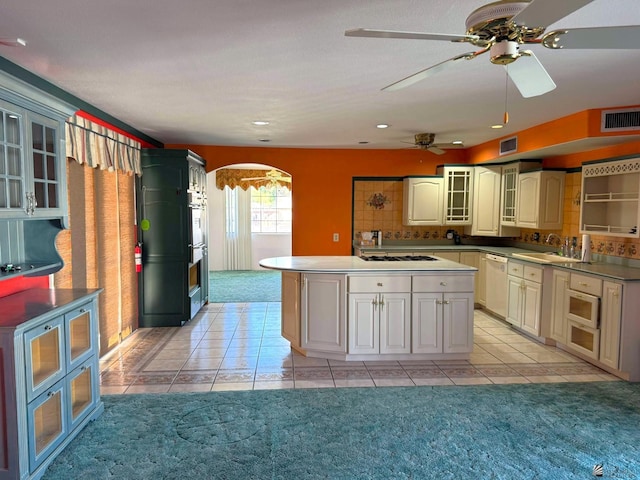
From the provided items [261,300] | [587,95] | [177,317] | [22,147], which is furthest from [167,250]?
[587,95]

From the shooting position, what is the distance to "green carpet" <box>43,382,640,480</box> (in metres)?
2.29

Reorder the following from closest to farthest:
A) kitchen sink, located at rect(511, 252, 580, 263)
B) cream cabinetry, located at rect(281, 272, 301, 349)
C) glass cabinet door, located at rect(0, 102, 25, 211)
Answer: glass cabinet door, located at rect(0, 102, 25, 211) < cream cabinetry, located at rect(281, 272, 301, 349) < kitchen sink, located at rect(511, 252, 580, 263)

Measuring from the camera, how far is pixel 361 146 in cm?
614

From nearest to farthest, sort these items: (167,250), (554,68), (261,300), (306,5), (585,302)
Answer: 1. (306,5)
2. (554,68)
3. (585,302)
4. (167,250)
5. (261,300)

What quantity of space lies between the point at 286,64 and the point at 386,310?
228 centimetres

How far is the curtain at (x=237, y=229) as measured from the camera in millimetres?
9508

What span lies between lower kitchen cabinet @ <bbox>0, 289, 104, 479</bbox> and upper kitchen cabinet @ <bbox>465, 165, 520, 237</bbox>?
5.00 m

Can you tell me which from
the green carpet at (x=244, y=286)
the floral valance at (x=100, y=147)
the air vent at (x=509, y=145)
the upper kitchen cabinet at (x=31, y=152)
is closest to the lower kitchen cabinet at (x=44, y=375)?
the upper kitchen cabinet at (x=31, y=152)

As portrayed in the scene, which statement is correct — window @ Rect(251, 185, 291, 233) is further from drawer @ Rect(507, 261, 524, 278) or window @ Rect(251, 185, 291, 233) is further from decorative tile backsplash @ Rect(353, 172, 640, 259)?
drawer @ Rect(507, 261, 524, 278)

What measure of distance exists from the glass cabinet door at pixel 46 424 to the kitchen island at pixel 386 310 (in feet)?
6.45

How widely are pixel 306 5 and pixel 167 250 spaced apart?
3739 mm

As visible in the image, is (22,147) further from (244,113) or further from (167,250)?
(167,250)

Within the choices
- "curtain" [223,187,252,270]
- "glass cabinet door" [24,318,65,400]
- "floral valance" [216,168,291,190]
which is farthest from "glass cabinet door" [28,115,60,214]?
"curtain" [223,187,252,270]

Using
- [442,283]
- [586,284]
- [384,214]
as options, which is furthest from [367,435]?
[384,214]
